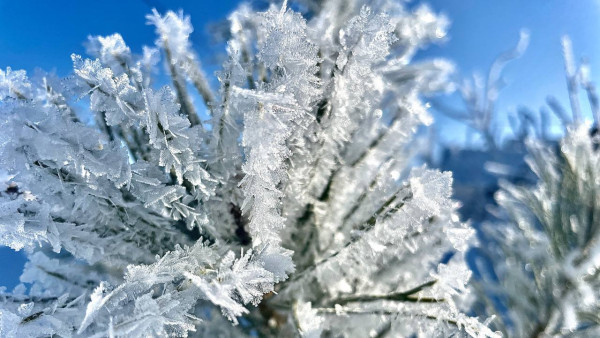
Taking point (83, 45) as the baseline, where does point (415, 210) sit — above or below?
below

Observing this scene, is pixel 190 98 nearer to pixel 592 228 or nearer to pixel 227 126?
pixel 227 126

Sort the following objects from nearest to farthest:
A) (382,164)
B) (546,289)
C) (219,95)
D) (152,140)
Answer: (152,140) < (219,95) < (382,164) < (546,289)

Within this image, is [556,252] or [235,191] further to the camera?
[556,252]

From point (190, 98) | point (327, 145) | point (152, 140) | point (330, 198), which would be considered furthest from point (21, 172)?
point (330, 198)

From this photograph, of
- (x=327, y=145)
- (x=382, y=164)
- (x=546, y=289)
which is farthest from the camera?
(x=546, y=289)

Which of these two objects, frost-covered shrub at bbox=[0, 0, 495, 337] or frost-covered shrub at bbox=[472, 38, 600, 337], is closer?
frost-covered shrub at bbox=[0, 0, 495, 337]

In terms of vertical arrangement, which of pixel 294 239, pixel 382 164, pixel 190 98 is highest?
pixel 190 98

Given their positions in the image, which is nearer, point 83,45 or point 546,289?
point 83,45

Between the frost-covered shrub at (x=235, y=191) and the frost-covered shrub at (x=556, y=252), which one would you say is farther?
the frost-covered shrub at (x=556, y=252)
